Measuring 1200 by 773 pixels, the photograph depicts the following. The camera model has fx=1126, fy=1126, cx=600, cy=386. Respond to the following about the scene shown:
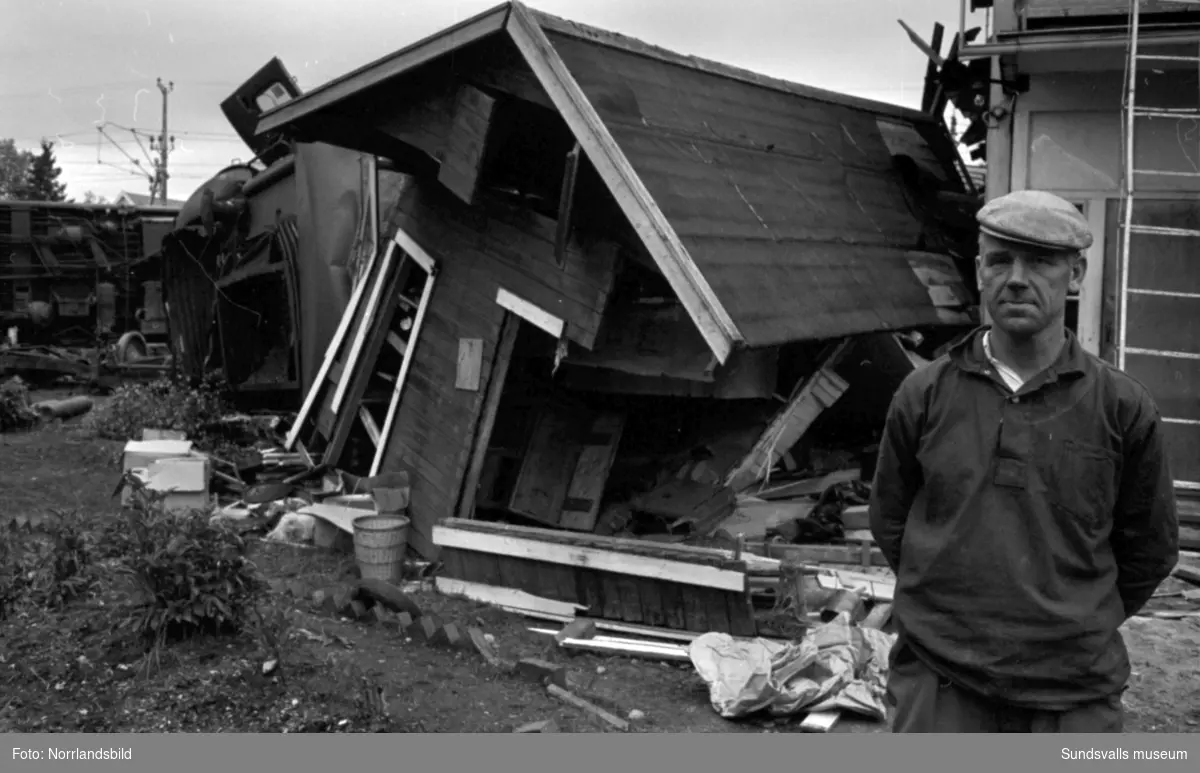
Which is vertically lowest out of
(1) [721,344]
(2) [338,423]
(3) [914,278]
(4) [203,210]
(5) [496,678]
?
(5) [496,678]

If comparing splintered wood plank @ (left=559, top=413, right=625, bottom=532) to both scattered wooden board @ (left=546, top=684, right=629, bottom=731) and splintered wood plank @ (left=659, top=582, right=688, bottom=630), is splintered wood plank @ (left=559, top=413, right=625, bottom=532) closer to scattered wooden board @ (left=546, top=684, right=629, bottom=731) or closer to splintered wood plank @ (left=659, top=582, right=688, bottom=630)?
splintered wood plank @ (left=659, top=582, right=688, bottom=630)

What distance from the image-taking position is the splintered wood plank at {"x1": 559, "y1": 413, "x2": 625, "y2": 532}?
879 centimetres

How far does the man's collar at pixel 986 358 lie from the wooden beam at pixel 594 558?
362 cm

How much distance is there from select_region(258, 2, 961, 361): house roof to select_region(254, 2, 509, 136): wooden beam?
0.01m

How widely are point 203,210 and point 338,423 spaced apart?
5.35m

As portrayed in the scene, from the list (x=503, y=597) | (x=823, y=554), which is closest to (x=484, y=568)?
(x=503, y=597)

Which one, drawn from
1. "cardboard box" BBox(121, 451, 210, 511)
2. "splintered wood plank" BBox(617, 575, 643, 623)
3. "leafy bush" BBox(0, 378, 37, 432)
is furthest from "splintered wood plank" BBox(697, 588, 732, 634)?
"leafy bush" BBox(0, 378, 37, 432)

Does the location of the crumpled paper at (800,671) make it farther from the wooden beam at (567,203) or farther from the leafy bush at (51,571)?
the leafy bush at (51,571)

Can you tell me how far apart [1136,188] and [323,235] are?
8.22 meters

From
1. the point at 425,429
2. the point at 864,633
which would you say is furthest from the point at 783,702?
the point at 425,429

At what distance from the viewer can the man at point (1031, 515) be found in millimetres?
2861

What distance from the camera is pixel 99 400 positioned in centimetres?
1869

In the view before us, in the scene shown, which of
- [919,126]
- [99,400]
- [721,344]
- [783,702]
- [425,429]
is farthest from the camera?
[99,400]

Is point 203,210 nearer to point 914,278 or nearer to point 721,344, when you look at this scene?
point 914,278
